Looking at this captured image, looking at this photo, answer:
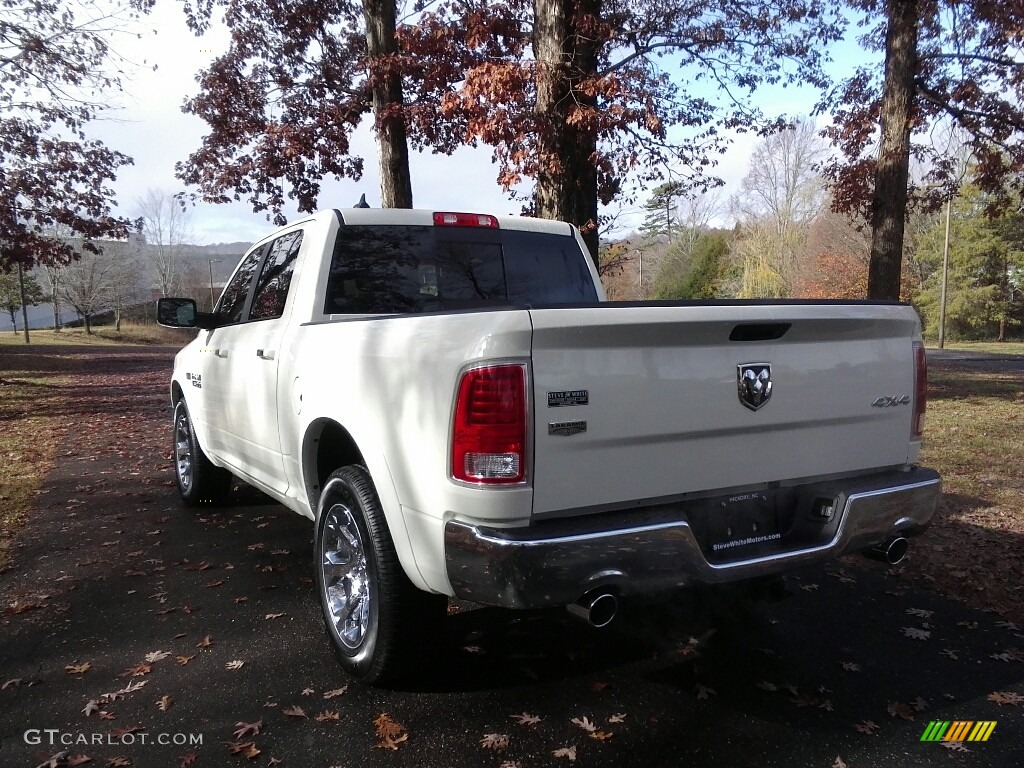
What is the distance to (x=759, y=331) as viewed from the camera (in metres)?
2.89

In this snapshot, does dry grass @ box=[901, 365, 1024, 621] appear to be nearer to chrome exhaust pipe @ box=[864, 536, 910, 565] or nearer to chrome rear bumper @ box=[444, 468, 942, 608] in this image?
chrome exhaust pipe @ box=[864, 536, 910, 565]

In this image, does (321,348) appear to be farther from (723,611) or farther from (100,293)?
(100,293)

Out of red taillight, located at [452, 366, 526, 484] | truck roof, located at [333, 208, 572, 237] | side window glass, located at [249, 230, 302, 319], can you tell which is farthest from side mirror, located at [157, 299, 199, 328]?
red taillight, located at [452, 366, 526, 484]

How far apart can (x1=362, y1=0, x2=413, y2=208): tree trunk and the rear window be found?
8.36 meters

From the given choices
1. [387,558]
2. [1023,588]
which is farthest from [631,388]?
[1023,588]

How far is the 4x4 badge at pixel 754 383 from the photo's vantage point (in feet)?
9.43

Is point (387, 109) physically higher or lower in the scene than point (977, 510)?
higher

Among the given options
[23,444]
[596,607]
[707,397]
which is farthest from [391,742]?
[23,444]

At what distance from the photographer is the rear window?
4070 mm

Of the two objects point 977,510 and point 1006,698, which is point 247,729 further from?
point 977,510

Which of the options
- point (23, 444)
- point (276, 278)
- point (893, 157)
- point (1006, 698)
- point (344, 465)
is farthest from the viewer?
point (893, 157)

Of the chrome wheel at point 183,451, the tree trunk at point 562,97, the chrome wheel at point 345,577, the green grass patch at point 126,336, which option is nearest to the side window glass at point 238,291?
the chrome wheel at point 183,451

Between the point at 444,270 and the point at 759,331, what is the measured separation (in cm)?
195

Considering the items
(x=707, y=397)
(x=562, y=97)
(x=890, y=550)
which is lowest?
(x=890, y=550)
